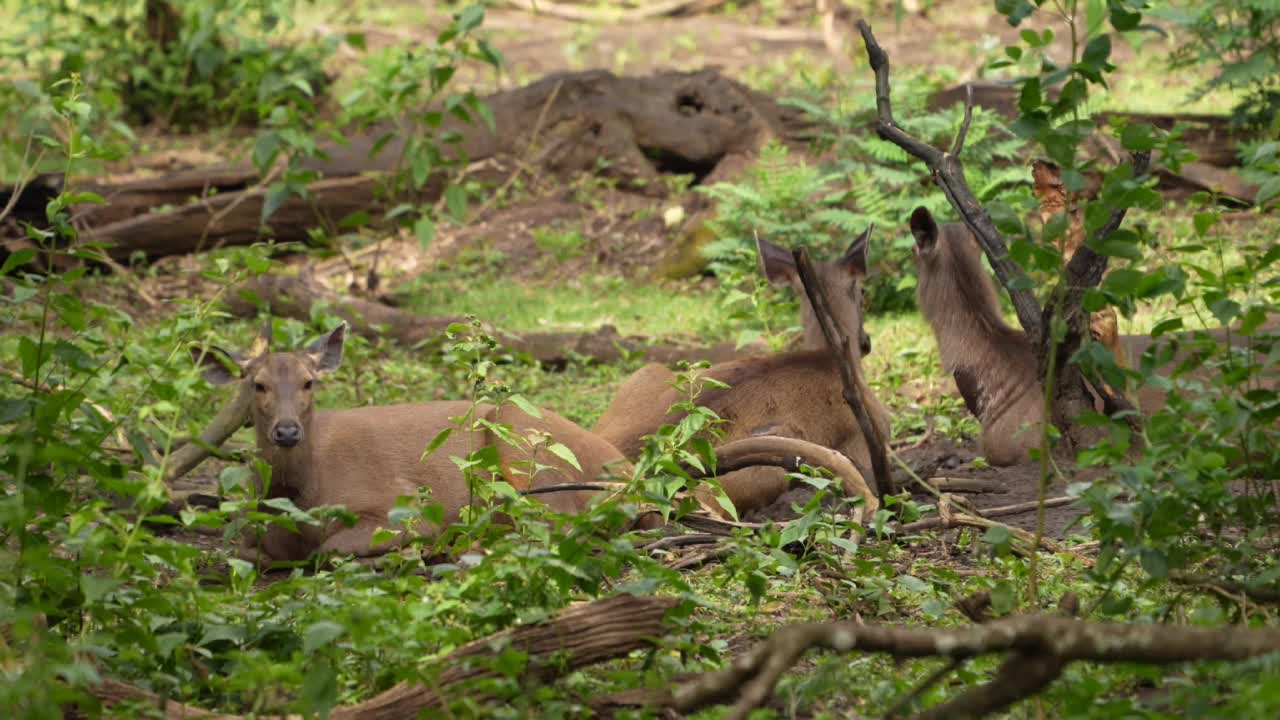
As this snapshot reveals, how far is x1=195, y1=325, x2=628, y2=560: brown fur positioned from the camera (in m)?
5.89

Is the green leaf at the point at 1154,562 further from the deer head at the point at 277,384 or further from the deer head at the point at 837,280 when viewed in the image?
the deer head at the point at 837,280

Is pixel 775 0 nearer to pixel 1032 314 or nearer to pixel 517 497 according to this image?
pixel 1032 314

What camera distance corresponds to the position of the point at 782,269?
7695 mm

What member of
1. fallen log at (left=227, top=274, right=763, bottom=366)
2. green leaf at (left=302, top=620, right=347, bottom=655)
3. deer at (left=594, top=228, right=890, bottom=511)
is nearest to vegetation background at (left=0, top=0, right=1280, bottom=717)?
green leaf at (left=302, top=620, right=347, bottom=655)

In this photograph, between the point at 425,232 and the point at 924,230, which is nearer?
the point at 924,230

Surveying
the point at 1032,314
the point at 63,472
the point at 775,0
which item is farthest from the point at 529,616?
the point at 775,0

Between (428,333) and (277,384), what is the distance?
381cm

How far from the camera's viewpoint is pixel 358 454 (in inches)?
245

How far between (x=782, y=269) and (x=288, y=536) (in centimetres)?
306

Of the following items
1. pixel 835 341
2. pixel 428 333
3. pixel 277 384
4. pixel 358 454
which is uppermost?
pixel 835 341

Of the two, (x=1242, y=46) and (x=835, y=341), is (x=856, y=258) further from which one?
(x=1242, y=46)

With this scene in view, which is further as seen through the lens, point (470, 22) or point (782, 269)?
point (470, 22)

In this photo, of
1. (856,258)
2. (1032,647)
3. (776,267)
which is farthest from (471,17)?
(1032,647)

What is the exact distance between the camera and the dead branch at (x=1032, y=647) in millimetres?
2828
